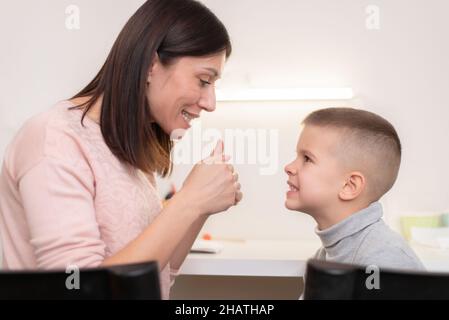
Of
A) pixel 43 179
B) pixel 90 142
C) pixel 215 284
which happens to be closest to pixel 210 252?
pixel 215 284

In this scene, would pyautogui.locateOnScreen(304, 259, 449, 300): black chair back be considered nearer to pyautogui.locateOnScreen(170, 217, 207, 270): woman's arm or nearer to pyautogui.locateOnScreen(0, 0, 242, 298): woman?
pyautogui.locateOnScreen(0, 0, 242, 298): woman

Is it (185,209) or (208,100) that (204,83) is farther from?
(185,209)

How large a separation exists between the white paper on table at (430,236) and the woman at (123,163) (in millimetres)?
1027

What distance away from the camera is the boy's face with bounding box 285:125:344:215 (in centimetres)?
117

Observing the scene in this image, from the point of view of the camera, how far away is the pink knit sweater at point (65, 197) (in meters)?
0.79

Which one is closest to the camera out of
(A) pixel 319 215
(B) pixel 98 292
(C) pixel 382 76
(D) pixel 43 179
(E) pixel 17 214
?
(B) pixel 98 292

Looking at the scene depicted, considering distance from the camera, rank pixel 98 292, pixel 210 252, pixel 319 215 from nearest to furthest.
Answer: pixel 98 292 → pixel 319 215 → pixel 210 252

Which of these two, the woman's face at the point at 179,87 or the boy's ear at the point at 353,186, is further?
the boy's ear at the point at 353,186

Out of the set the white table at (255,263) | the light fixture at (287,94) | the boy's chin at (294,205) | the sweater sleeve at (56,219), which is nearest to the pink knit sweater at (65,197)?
the sweater sleeve at (56,219)

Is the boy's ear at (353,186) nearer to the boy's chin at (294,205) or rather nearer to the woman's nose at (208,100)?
the boy's chin at (294,205)

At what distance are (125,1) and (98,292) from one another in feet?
6.30

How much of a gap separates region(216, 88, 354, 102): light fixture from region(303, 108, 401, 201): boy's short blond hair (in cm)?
76

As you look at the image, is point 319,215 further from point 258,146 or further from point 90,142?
point 258,146

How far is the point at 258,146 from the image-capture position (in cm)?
212
